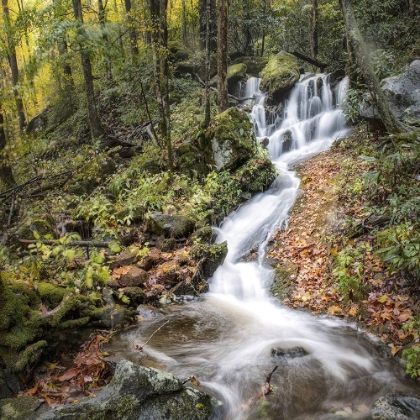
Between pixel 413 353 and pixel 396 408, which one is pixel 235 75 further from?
pixel 396 408

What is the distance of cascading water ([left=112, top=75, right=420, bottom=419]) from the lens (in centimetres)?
397

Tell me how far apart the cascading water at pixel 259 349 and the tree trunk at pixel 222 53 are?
5326 mm

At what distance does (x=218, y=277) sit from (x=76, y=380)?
156 inches

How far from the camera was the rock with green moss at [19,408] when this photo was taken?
3.09 meters

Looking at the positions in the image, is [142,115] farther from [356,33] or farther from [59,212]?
[356,33]

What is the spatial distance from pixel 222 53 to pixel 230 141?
3629mm

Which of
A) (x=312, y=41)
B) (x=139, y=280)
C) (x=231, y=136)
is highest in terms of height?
(x=312, y=41)

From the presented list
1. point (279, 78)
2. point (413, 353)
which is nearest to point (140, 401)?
point (413, 353)

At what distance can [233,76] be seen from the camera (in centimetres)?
1858

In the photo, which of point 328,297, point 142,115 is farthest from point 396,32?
point 328,297

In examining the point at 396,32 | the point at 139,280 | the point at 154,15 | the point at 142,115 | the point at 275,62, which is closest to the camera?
the point at 139,280

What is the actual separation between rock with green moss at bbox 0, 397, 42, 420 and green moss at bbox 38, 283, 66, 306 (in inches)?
61.8

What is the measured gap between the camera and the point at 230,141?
1020 centimetres

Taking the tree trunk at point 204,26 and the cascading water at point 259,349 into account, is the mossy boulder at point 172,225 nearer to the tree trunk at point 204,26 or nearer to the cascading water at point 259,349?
the cascading water at point 259,349
